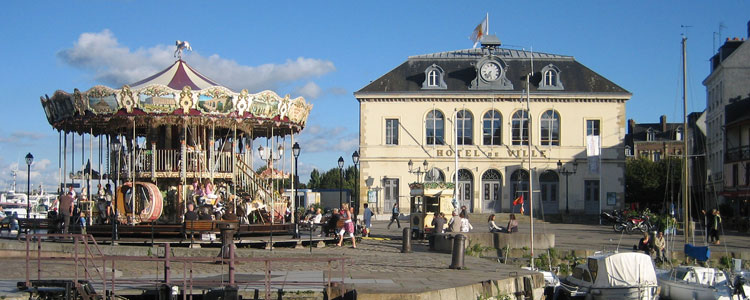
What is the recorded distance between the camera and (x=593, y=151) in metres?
56.5

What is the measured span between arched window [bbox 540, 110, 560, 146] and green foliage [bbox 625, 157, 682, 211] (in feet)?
82.9

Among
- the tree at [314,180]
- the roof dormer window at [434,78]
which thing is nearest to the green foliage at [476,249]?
the roof dormer window at [434,78]

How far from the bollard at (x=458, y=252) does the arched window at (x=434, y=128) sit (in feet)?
129

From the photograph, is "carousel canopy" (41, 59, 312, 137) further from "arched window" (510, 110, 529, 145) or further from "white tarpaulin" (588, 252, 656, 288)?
"arched window" (510, 110, 529, 145)

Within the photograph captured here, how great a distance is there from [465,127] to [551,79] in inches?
270

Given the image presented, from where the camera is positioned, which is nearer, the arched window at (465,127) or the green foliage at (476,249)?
the green foliage at (476,249)

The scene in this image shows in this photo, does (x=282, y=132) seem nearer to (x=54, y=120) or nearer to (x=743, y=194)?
(x=54, y=120)

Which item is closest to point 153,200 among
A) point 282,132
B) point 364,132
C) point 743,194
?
point 282,132

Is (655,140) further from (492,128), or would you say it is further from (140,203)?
(140,203)

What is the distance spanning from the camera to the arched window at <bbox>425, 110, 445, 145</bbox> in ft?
196

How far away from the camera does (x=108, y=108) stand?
27.4 meters

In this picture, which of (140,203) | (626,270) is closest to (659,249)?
(626,270)

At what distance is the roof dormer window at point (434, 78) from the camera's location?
2361 inches

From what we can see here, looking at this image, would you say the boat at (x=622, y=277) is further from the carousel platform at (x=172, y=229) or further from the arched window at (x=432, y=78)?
the arched window at (x=432, y=78)
